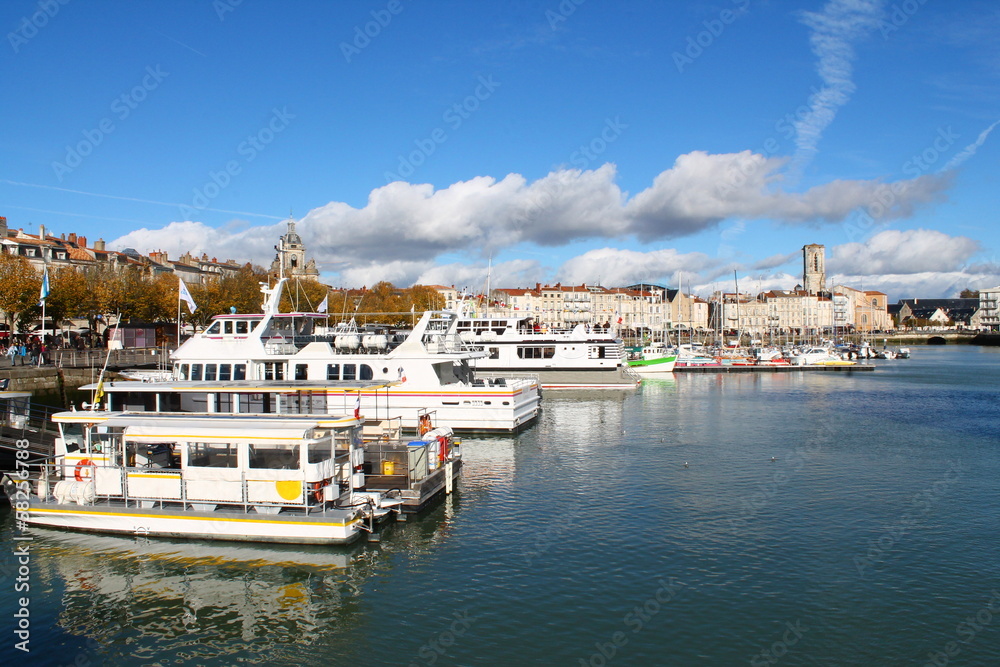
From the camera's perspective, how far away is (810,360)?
9262cm

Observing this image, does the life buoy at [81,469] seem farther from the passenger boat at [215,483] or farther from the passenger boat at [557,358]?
the passenger boat at [557,358]

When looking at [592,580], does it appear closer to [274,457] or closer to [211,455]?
[274,457]

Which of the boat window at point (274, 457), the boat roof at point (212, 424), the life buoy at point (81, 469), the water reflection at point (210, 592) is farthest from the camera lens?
the life buoy at point (81, 469)

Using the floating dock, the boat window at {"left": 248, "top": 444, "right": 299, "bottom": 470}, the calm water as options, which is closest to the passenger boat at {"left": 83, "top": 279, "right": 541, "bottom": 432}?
the calm water

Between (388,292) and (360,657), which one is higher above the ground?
(388,292)

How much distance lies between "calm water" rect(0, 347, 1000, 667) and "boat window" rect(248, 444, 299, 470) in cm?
220

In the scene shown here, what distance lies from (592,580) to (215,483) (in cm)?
1031

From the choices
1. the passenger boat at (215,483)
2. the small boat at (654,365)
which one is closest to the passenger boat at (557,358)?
the small boat at (654,365)

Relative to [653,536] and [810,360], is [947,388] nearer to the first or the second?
[810,360]

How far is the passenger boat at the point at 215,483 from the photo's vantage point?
18.4 m

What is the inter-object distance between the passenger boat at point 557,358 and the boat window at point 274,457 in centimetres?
4049

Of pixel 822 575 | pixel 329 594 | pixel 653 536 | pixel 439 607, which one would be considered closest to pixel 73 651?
pixel 329 594

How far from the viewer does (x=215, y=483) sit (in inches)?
746

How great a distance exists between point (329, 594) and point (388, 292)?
360 feet
